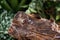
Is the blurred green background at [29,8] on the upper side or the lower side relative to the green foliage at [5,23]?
upper

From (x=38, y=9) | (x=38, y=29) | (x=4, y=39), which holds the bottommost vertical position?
(x=4, y=39)

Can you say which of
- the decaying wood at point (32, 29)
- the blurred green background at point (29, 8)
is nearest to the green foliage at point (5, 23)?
the blurred green background at point (29, 8)

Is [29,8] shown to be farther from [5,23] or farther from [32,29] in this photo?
[32,29]

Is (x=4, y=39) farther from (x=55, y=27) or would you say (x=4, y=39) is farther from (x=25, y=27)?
(x=55, y=27)

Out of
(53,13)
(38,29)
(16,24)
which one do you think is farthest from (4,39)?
(53,13)

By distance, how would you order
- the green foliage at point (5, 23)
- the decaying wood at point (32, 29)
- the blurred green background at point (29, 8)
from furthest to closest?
the blurred green background at point (29, 8)
the green foliage at point (5, 23)
the decaying wood at point (32, 29)

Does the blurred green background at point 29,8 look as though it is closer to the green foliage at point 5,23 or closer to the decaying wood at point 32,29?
the green foliage at point 5,23

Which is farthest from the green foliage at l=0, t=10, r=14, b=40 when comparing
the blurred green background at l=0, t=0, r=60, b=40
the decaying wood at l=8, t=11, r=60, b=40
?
the decaying wood at l=8, t=11, r=60, b=40
